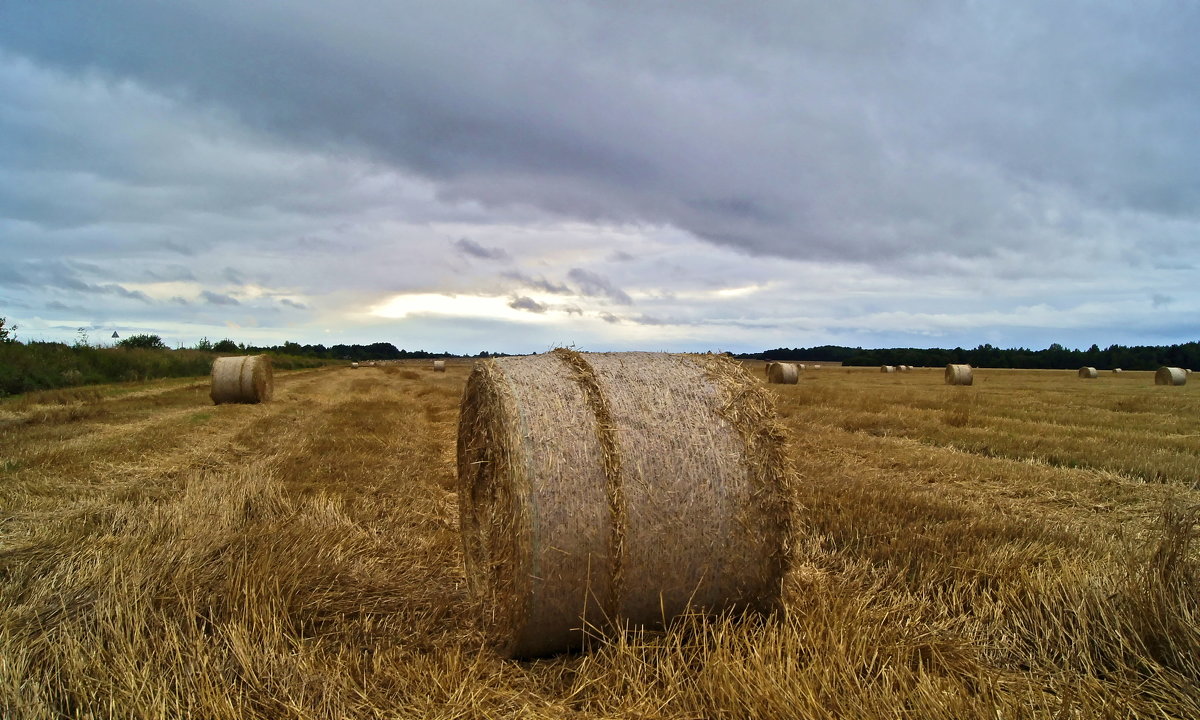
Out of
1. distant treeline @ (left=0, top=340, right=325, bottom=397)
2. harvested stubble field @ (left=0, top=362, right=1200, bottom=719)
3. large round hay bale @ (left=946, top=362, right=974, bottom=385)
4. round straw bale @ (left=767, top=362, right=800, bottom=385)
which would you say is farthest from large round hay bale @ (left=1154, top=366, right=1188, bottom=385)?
distant treeline @ (left=0, top=340, right=325, bottom=397)

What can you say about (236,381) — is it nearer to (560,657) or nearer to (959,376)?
(560,657)

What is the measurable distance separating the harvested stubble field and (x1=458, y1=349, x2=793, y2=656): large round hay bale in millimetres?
211

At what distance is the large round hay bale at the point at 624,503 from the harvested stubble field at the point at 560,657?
0.21m

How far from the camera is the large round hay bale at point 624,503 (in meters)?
3.64

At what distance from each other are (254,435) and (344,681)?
33.6 ft

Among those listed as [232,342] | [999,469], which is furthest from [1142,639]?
[232,342]

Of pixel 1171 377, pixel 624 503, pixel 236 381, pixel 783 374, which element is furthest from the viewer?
pixel 1171 377

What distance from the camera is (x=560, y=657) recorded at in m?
3.80

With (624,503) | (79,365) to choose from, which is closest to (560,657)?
(624,503)

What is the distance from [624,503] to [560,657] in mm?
984

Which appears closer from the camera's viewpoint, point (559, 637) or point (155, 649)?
point (155, 649)

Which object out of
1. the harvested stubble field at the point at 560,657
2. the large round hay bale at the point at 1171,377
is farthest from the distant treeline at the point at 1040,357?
the harvested stubble field at the point at 560,657

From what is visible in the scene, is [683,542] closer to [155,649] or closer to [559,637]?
[559,637]

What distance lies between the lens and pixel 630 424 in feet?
12.9
